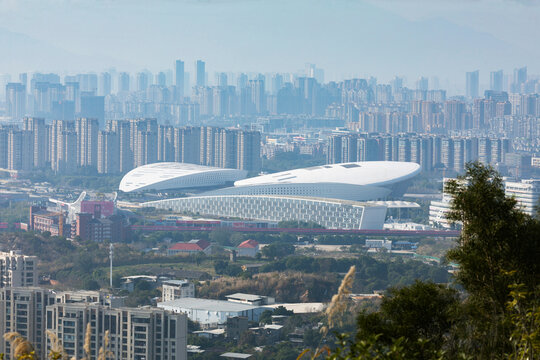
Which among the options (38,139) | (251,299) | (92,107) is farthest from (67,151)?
(251,299)

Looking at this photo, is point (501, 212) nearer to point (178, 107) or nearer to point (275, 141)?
point (275, 141)

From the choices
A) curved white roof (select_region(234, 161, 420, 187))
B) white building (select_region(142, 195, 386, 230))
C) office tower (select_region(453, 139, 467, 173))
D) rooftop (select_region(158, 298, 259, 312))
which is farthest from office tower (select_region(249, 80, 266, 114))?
rooftop (select_region(158, 298, 259, 312))

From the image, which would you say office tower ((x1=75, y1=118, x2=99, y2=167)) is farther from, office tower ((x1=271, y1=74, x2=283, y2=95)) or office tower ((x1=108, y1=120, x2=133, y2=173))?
office tower ((x1=271, y1=74, x2=283, y2=95))

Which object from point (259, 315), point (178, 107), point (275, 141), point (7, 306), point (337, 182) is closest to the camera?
point (7, 306)

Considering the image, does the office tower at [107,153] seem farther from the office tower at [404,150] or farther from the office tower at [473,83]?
the office tower at [473,83]

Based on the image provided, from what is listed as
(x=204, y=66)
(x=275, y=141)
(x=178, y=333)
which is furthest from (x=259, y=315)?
(x=204, y=66)

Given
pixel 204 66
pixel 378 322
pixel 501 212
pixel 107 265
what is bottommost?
pixel 107 265

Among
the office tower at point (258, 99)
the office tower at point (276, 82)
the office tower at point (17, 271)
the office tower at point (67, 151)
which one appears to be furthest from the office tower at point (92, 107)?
the office tower at point (17, 271)
